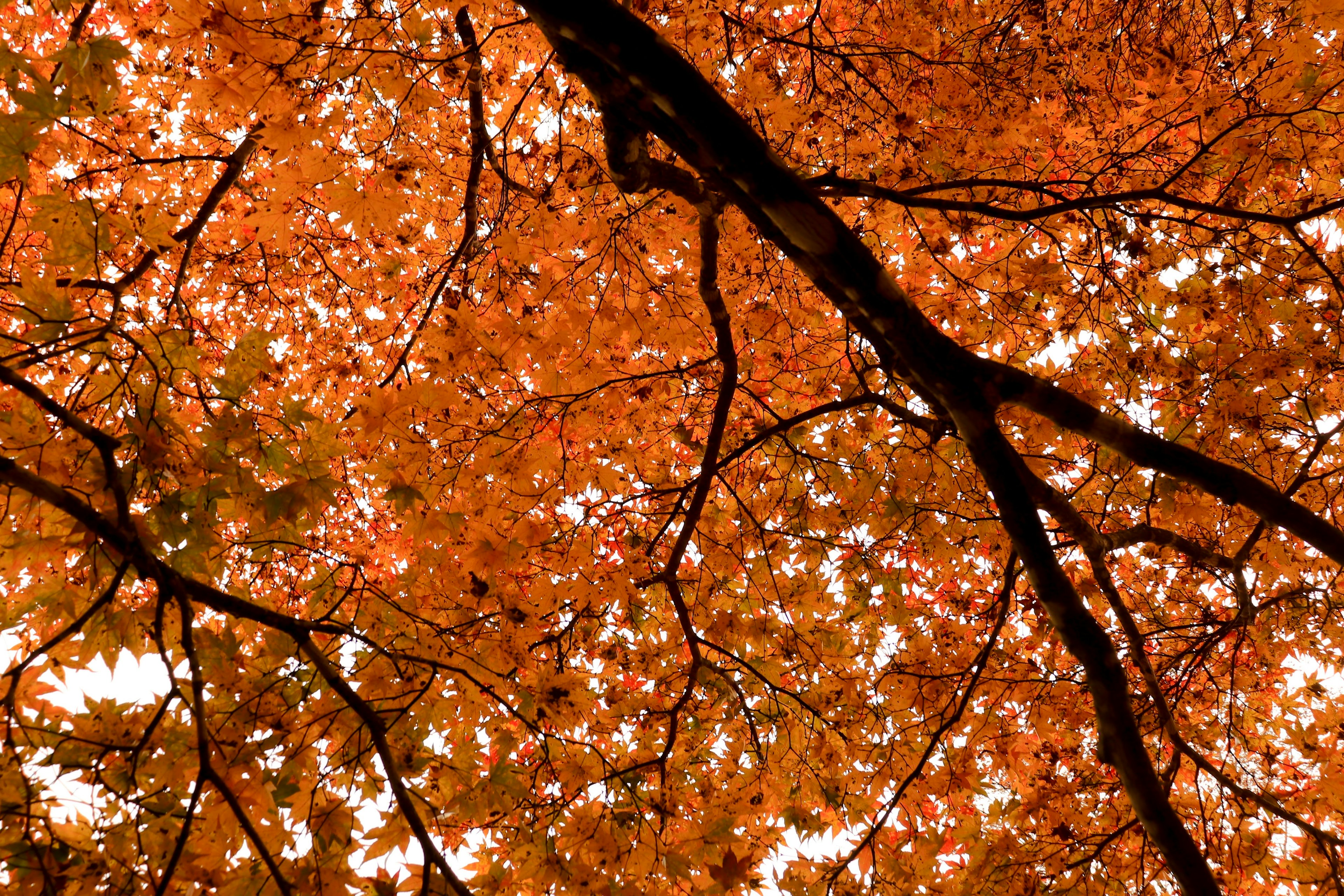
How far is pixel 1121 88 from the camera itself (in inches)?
167

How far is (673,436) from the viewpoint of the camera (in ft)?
14.1

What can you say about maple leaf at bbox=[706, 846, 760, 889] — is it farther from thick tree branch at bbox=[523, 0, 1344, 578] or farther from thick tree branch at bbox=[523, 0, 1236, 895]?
thick tree branch at bbox=[523, 0, 1344, 578]

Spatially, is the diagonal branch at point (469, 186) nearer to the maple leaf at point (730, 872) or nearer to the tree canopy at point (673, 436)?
the tree canopy at point (673, 436)

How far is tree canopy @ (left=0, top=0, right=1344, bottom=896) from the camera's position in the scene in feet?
6.89

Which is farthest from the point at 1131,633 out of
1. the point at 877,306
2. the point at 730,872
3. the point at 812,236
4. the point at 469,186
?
the point at 469,186

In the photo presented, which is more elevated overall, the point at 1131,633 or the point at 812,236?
the point at 812,236

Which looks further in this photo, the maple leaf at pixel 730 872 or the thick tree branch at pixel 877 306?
the maple leaf at pixel 730 872

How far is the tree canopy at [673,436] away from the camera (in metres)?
2.10

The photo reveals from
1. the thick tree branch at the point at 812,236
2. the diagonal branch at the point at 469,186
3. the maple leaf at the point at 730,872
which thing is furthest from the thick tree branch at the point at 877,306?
the diagonal branch at the point at 469,186

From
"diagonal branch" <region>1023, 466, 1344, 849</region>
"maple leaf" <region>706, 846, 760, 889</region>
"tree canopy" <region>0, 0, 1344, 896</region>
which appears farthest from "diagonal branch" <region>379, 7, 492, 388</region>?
"diagonal branch" <region>1023, 466, 1344, 849</region>

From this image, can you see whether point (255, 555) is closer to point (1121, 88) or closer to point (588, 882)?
point (588, 882)

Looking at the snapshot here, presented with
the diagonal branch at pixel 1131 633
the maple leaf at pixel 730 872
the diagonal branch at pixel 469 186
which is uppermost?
the diagonal branch at pixel 469 186

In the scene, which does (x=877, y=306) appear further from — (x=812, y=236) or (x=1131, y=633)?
(x=1131, y=633)

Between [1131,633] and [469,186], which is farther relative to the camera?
[469,186]
